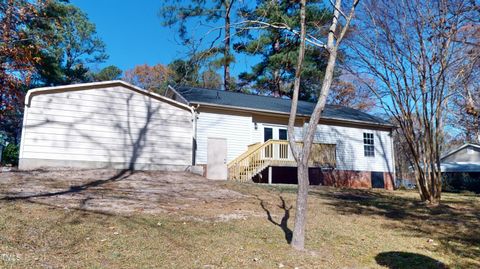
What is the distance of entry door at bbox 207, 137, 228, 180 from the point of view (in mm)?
15258

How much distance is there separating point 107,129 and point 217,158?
16.1 feet

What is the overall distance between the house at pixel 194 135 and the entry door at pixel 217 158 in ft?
0.15

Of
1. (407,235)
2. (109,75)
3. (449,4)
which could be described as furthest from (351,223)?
(109,75)

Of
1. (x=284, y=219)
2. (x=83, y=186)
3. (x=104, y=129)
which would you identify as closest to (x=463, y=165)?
(x=284, y=219)

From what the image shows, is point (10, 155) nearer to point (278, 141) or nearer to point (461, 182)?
point (278, 141)

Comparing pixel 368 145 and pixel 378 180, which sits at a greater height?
pixel 368 145

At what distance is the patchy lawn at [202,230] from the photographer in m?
4.64

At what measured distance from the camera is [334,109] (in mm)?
21125

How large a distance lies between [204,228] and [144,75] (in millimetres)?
29420

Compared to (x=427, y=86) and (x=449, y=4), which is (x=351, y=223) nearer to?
(x=427, y=86)

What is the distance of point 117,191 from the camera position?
29.6ft

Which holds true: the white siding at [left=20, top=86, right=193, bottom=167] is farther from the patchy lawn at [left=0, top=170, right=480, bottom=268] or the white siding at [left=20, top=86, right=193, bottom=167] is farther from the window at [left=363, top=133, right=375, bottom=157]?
the window at [left=363, top=133, right=375, bottom=157]

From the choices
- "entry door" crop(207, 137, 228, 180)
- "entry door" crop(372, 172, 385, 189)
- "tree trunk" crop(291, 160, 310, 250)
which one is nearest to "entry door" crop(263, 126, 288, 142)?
"entry door" crop(207, 137, 228, 180)

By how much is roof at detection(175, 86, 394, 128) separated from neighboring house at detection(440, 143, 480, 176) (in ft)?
32.2
